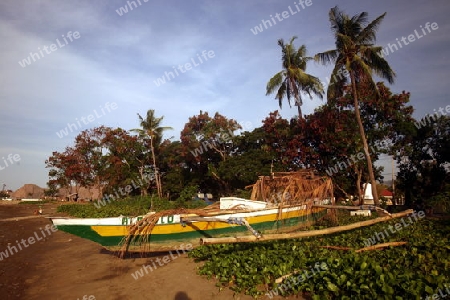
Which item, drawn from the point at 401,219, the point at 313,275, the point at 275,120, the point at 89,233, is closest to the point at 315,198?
the point at 401,219

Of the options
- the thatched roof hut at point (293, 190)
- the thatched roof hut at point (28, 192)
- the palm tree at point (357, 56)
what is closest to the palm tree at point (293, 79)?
the palm tree at point (357, 56)

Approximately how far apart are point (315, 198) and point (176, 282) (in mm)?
7068

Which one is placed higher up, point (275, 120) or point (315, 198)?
point (275, 120)

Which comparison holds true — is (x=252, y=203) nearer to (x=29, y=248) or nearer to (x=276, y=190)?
(x=276, y=190)

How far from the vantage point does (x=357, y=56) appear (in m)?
15.1

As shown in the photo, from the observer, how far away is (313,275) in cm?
A: 540

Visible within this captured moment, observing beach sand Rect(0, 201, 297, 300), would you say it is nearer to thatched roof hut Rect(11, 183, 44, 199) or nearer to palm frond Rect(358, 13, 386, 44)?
palm frond Rect(358, 13, 386, 44)

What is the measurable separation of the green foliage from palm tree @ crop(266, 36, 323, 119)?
586 inches

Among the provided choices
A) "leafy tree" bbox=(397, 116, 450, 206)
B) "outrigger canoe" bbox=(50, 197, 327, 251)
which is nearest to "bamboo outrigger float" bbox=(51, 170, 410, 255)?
"outrigger canoe" bbox=(50, 197, 327, 251)

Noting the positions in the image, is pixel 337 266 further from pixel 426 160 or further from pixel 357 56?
pixel 426 160

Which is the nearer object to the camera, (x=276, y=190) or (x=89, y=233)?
(x=89, y=233)

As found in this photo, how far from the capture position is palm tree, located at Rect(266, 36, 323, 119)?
21141 mm

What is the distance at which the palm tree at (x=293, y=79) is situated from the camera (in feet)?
69.4

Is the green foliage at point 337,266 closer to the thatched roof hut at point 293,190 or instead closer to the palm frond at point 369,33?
the thatched roof hut at point 293,190
